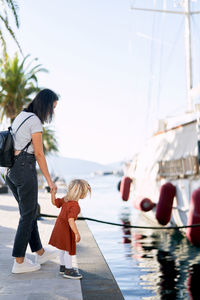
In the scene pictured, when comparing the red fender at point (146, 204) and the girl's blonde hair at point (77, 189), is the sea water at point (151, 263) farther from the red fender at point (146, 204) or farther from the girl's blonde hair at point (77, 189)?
the girl's blonde hair at point (77, 189)

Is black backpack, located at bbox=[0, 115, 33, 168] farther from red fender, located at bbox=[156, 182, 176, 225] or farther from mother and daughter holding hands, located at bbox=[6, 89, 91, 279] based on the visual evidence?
red fender, located at bbox=[156, 182, 176, 225]

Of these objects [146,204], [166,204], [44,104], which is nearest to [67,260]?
[44,104]

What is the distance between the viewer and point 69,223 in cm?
444

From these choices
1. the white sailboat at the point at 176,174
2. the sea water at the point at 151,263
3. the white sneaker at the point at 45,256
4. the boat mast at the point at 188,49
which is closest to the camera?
the white sneaker at the point at 45,256

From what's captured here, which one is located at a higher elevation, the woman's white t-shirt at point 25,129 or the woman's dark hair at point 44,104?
the woman's dark hair at point 44,104

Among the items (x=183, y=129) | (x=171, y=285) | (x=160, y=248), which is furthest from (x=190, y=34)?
(x=171, y=285)

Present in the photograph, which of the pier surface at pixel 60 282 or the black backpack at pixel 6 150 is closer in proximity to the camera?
the pier surface at pixel 60 282

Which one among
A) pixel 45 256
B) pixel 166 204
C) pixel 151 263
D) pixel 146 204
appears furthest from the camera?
pixel 146 204

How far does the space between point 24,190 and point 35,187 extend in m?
0.14

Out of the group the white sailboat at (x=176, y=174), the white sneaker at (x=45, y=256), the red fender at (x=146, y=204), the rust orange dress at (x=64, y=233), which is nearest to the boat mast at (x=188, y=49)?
the white sailboat at (x=176, y=174)

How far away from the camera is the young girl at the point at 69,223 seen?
448 cm

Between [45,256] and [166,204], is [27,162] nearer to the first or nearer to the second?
[45,256]

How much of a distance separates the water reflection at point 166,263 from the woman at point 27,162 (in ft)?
7.38

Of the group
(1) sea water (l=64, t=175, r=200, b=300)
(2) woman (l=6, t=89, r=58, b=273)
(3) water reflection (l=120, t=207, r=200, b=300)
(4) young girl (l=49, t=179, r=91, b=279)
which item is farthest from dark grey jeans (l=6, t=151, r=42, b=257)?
(3) water reflection (l=120, t=207, r=200, b=300)
